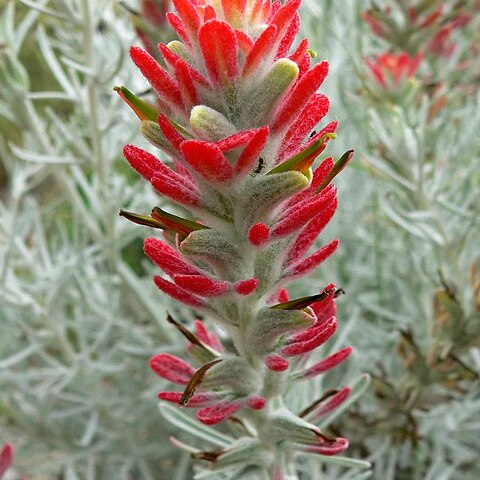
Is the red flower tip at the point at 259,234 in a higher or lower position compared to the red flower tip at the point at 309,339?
higher

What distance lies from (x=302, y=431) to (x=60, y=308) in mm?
775

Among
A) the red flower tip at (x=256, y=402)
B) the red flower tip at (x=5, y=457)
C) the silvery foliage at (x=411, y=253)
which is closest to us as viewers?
the red flower tip at (x=256, y=402)

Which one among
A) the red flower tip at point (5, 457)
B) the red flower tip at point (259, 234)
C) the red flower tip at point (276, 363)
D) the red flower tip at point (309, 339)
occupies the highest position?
the red flower tip at point (259, 234)

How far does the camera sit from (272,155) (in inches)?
26.9

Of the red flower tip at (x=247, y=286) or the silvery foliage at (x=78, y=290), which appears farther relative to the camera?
the silvery foliage at (x=78, y=290)

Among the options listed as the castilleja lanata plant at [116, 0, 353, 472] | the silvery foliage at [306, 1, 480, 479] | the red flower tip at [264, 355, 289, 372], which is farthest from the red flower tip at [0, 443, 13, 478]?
the silvery foliage at [306, 1, 480, 479]

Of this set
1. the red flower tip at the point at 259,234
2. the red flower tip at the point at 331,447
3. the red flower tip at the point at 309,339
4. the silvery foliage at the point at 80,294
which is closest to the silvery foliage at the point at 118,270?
the silvery foliage at the point at 80,294

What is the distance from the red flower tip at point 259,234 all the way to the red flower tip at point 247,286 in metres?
0.03

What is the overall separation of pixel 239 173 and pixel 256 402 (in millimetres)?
254

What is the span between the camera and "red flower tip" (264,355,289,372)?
728 mm

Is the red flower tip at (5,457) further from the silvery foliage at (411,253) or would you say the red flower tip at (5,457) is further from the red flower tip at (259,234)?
the silvery foliage at (411,253)

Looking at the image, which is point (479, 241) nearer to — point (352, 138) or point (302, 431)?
point (352, 138)

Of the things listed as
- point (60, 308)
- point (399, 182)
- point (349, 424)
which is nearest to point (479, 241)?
point (399, 182)

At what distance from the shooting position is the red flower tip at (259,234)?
0.65 m
